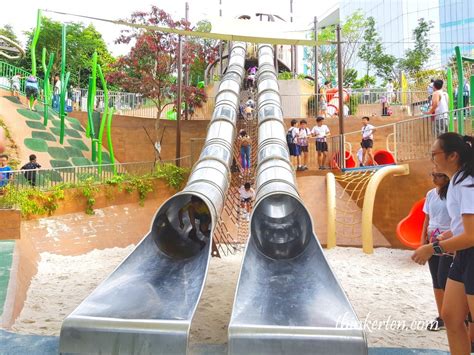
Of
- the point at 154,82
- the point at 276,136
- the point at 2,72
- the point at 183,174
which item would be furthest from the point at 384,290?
the point at 2,72

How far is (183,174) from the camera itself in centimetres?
1179

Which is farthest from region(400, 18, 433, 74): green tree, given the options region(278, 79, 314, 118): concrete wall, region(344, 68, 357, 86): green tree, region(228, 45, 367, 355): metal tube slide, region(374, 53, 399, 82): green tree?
region(228, 45, 367, 355): metal tube slide

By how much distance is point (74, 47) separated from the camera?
3186 centimetres

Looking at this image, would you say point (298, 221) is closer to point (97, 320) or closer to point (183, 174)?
point (97, 320)

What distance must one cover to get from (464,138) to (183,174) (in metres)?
9.39

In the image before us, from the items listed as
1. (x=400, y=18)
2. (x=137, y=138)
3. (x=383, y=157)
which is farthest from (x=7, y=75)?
(x=400, y=18)

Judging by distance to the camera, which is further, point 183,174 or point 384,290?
point 183,174

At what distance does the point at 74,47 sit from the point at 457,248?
33.7 m

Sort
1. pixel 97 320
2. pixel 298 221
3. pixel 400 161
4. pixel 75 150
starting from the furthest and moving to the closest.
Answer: pixel 75 150 → pixel 400 161 → pixel 298 221 → pixel 97 320

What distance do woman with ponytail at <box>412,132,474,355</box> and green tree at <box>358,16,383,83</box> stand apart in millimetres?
34202

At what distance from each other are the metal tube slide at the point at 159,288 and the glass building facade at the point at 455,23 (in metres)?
51.4

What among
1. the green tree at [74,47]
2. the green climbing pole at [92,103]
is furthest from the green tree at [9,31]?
the green climbing pole at [92,103]

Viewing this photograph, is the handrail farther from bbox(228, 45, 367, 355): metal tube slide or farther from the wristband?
the wristband

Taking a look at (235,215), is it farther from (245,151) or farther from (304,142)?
(304,142)
